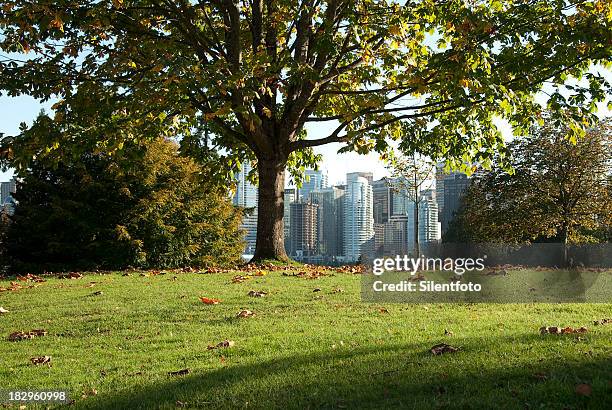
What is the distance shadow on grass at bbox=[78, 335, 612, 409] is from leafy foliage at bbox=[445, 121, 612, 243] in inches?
809

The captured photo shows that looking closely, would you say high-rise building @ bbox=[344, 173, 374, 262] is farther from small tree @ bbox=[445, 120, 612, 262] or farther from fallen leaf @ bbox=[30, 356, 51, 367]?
fallen leaf @ bbox=[30, 356, 51, 367]

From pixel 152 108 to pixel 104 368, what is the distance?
8329mm

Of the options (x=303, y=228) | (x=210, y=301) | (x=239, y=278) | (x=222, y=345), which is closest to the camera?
(x=222, y=345)

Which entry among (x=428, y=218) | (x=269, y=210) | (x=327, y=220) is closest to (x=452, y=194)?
(x=428, y=218)

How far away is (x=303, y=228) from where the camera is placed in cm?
3584

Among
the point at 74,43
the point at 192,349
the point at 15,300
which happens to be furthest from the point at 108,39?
the point at 192,349

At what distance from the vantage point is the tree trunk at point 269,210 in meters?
14.3

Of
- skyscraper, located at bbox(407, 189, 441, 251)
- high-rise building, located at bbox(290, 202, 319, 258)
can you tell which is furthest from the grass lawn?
high-rise building, located at bbox(290, 202, 319, 258)

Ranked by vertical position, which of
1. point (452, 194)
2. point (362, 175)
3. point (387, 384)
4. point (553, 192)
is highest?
point (362, 175)

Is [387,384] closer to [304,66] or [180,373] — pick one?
[180,373]

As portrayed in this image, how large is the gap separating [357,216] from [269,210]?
2229cm

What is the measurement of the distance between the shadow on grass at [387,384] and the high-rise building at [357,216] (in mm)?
27695

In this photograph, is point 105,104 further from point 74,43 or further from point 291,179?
point 291,179

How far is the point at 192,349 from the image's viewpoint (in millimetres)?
5789
